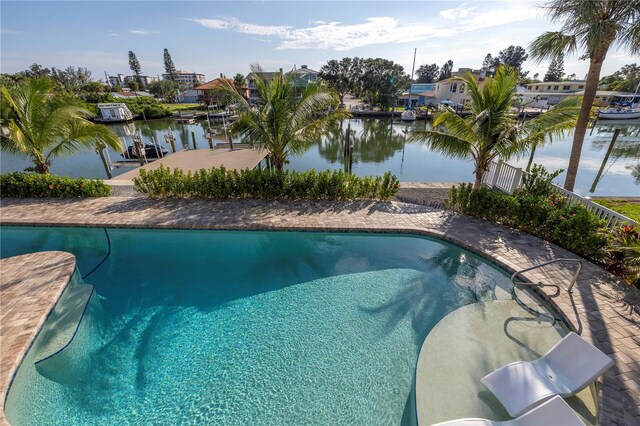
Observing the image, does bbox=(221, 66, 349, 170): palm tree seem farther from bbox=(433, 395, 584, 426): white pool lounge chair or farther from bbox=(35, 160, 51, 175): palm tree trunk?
bbox=(433, 395, 584, 426): white pool lounge chair

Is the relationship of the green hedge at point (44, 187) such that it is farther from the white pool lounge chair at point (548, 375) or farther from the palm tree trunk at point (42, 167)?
the white pool lounge chair at point (548, 375)

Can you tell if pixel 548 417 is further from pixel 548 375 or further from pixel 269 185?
pixel 269 185

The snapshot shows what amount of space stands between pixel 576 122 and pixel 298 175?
835 centimetres

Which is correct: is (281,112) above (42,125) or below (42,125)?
above

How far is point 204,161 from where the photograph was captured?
15.9 meters

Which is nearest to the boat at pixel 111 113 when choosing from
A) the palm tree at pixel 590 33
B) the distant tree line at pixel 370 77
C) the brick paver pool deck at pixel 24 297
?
the distant tree line at pixel 370 77

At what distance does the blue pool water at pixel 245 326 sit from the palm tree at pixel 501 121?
10.9 feet

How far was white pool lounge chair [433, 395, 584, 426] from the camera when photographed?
3145 millimetres

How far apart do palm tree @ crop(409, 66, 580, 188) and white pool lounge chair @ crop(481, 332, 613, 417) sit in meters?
5.65

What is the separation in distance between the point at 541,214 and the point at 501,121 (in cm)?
269

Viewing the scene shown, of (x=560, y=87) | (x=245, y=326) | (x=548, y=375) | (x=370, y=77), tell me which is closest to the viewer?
(x=548, y=375)

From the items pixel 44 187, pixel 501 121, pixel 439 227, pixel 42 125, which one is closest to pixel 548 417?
pixel 439 227

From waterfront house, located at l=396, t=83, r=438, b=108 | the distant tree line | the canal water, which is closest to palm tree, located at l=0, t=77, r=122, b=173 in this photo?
the canal water

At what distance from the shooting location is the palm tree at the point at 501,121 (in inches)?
312
